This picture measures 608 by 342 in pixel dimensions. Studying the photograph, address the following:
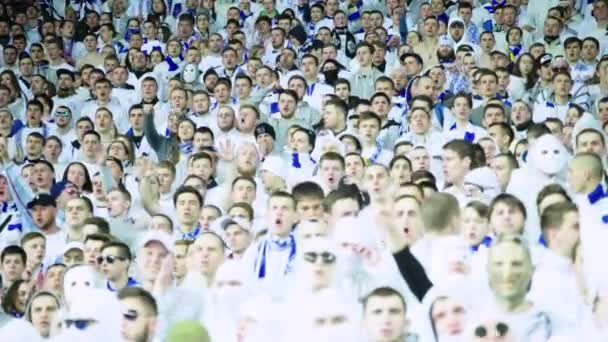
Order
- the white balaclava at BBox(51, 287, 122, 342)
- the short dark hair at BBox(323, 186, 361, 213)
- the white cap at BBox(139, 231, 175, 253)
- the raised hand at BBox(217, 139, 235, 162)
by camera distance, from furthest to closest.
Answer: the raised hand at BBox(217, 139, 235, 162), the short dark hair at BBox(323, 186, 361, 213), the white cap at BBox(139, 231, 175, 253), the white balaclava at BBox(51, 287, 122, 342)

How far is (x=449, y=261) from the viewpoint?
16.6ft

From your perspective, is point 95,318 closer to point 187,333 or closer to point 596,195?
point 187,333

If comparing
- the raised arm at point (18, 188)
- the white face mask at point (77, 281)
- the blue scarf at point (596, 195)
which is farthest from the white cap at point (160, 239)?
the blue scarf at point (596, 195)

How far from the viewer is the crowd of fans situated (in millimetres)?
4957

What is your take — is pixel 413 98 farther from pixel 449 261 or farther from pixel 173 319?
pixel 173 319

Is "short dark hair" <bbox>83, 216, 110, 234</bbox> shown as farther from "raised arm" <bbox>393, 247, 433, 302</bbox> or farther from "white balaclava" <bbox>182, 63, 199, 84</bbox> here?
"white balaclava" <bbox>182, 63, 199, 84</bbox>

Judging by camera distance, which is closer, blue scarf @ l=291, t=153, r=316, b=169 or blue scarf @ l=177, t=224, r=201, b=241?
blue scarf @ l=177, t=224, r=201, b=241

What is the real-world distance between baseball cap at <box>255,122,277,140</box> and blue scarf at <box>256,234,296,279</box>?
1.77 m

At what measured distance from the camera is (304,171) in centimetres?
683

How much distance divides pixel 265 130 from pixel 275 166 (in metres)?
Answer: 0.54

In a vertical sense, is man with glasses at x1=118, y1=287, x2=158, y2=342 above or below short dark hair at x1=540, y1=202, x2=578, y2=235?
below

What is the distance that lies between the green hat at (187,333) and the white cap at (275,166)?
179cm

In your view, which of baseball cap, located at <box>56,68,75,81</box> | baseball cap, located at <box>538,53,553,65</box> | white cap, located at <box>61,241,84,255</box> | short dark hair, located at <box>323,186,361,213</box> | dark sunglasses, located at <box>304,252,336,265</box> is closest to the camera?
dark sunglasses, located at <box>304,252,336,265</box>

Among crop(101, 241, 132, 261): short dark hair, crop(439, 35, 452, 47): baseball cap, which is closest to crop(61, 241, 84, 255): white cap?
crop(101, 241, 132, 261): short dark hair
